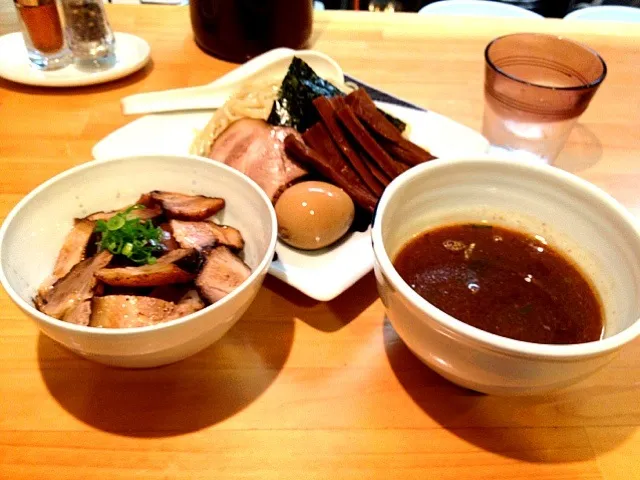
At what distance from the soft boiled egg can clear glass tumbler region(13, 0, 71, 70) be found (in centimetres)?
98

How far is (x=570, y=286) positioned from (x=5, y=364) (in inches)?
34.3

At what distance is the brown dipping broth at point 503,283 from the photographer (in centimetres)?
79

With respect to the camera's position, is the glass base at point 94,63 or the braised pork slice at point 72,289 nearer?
the braised pork slice at point 72,289

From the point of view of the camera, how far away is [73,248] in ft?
3.01

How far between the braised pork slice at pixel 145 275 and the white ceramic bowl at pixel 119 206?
4.1 inches

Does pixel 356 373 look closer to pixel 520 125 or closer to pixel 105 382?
pixel 105 382

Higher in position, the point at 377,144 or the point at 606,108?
the point at 377,144

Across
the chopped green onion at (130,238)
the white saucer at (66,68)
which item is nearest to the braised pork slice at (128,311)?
the chopped green onion at (130,238)

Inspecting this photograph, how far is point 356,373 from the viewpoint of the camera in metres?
0.88

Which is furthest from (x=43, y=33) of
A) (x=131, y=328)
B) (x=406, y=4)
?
(x=406, y=4)

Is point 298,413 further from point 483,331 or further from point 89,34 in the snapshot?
point 89,34

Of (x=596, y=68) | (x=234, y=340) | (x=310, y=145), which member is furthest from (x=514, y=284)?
(x=596, y=68)

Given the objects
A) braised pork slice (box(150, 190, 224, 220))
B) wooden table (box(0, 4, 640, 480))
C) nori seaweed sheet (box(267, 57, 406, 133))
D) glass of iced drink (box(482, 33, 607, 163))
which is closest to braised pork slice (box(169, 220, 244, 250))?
braised pork slice (box(150, 190, 224, 220))

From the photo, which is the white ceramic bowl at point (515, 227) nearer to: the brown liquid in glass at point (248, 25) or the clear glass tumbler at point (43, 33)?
the brown liquid in glass at point (248, 25)
